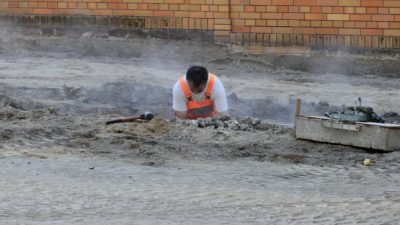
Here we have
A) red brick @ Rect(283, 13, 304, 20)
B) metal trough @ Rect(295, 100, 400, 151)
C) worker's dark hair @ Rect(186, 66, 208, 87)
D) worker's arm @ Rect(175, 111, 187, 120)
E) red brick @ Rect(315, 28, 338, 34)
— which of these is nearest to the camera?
metal trough @ Rect(295, 100, 400, 151)

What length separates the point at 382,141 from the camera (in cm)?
836

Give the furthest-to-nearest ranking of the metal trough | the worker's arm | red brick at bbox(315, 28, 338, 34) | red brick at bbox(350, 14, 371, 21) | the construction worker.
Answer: red brick at bbox(315, 28, 338, 34) < red brick at bbox(350, 14, 371, 21) < the worker's arm < the construction worker < the metal trough

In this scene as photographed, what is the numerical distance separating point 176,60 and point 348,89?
2980 millimetres

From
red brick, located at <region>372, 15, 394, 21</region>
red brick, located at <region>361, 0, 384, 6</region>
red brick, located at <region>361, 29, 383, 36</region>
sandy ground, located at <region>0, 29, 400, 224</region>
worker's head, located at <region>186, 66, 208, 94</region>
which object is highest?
red brick, located at <region>361, 0, 384, 6</region>

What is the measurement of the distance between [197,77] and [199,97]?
0.55 metres

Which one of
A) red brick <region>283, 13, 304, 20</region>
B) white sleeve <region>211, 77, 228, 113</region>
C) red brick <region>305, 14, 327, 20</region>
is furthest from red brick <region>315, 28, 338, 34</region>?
white sleeve <region>211, 77, 228, 113</region>

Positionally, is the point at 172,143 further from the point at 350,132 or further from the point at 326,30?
the point at 326,30

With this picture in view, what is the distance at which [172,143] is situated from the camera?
898cm

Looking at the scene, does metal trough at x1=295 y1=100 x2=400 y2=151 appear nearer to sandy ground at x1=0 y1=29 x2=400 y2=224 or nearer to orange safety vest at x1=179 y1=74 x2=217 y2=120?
sandy ground at x1=0 y1=29 x2=400 y2=224

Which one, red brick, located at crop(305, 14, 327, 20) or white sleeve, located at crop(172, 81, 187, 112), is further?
red brick, located at crop(305, 14, 327, 20)

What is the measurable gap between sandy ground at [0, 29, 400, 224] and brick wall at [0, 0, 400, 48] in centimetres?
27

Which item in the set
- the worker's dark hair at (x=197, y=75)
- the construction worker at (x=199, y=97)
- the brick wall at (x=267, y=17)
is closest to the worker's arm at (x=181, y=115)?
the construction worker at (x=199, y=97)

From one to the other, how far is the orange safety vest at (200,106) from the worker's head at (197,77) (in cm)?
16

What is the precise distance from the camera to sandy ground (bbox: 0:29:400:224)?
657 centimetres
